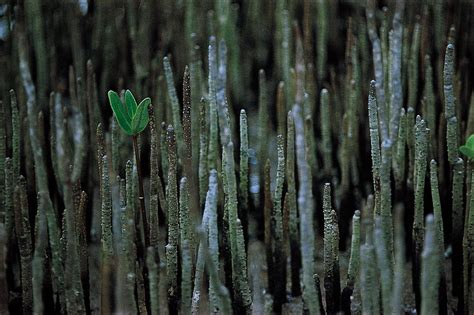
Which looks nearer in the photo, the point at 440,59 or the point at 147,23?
the point at 440,59

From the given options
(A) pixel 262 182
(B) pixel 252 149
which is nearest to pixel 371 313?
(A) pixel 262 182

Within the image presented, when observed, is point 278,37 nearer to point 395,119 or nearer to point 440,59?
point 440,59
